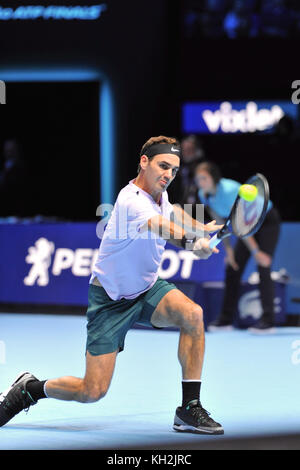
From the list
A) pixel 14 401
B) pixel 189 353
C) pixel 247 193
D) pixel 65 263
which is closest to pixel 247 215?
pixel 247 193

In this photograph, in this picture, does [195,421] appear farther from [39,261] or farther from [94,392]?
[39,261]

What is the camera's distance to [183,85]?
1494 cm

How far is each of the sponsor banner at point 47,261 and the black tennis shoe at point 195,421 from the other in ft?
17.4

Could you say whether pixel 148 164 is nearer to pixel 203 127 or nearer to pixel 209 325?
pixel 209 325

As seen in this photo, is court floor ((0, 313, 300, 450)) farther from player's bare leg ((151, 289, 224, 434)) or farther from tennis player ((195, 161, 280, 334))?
tennis player ((195, 161, 280, 334))

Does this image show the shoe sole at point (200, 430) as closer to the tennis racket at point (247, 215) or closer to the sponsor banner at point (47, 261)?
the tennis racket at point (247, 215)

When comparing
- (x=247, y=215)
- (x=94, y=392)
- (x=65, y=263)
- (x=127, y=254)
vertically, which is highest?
(x=247, y=215)

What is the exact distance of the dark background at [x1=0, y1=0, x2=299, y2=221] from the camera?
1456cm

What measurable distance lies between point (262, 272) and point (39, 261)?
2.98 meters

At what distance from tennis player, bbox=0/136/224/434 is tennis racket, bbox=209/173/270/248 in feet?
0.54

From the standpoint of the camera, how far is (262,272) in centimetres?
934

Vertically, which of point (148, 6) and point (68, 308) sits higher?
point (148, 6)
